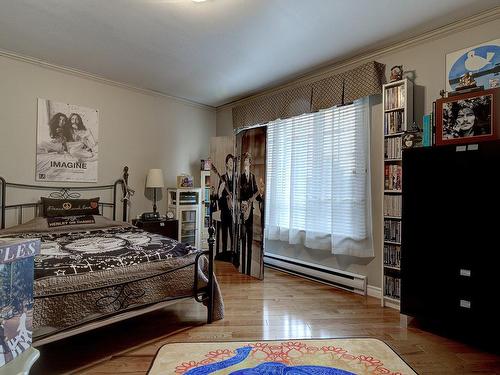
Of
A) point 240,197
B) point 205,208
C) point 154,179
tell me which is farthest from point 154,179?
point 240,197

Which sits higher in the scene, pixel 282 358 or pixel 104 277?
pixel 104 277

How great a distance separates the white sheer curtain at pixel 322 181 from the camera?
10.2 ft

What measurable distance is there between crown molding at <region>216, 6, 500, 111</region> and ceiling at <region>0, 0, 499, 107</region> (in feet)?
0.26

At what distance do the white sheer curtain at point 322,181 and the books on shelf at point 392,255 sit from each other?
Answer: 32 centimetres

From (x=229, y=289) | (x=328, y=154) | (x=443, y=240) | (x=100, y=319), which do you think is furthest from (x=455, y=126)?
(x=100, y=319)

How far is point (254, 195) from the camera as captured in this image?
3887 mm

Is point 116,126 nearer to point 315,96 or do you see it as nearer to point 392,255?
point 315,96

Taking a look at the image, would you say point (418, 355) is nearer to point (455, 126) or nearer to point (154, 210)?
point (455, 126)

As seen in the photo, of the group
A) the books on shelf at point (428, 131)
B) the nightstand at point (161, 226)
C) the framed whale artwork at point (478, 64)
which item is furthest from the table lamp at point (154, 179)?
the framed whale artwork at point (478, 64)

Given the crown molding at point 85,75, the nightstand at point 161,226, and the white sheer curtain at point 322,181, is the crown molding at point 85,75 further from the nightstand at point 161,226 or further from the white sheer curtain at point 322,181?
the nightstand at point 161,226

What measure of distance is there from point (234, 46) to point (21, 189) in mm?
2921

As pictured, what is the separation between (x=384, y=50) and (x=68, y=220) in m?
3.86

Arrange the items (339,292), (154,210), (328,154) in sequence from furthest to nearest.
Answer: (154,210), (328,154), (339,292)

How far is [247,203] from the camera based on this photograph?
3996mm
